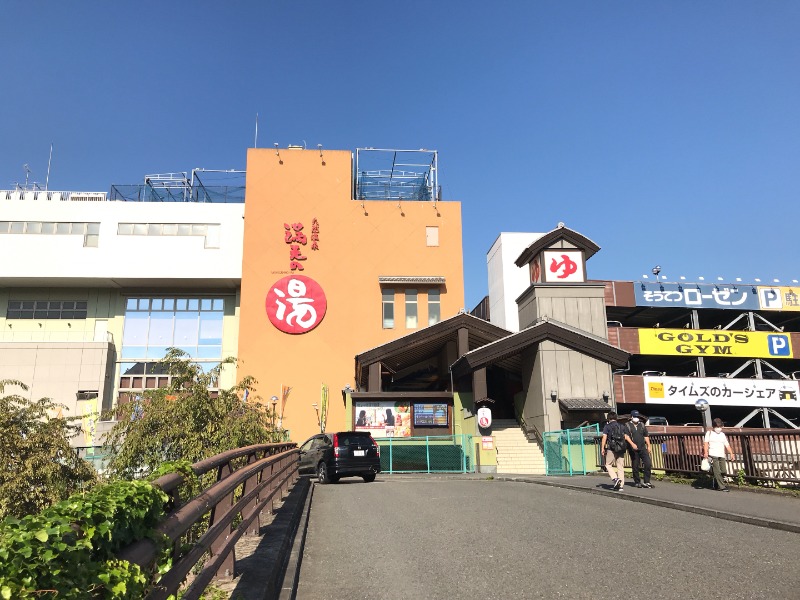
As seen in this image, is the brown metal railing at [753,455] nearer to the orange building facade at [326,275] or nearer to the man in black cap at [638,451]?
the man in black cap at [638,451]

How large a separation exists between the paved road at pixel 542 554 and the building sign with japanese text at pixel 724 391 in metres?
36.8

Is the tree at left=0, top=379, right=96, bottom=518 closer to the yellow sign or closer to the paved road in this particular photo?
the paved road

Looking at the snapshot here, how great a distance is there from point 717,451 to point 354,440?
1097cm

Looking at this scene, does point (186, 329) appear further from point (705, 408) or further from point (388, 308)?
point (705, 408)

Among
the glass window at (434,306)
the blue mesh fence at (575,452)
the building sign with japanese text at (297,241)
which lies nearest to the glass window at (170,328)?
the building sign with japanese text at (297,241)

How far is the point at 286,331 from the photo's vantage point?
40.4 metres

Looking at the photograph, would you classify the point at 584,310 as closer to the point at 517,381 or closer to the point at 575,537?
the point at 517,381

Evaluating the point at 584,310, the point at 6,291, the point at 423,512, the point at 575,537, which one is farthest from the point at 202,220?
the point at 575,537

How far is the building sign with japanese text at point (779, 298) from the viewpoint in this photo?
163 feet

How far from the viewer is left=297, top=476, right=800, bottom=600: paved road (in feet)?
19.3

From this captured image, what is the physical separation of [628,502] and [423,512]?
14.2 ft

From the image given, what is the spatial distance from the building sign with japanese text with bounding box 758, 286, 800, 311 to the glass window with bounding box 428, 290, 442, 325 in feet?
85.8

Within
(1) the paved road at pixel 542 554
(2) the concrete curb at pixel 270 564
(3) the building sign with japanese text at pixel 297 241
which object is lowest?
(1) the paved road at pixel 542 554

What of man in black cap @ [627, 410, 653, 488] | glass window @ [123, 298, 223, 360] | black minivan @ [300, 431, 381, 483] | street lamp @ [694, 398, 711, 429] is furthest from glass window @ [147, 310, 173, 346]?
street lamp @ [694, 398, 711, 429]
